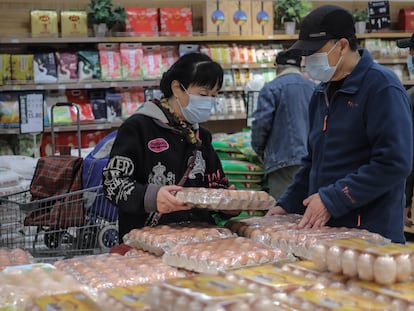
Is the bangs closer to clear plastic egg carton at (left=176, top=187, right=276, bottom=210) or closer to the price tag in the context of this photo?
clear plastic egg carton at (left=176, top=187, right=276, bottom=210)

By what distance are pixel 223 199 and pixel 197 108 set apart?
22.3 inches

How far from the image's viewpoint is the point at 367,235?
2303mm

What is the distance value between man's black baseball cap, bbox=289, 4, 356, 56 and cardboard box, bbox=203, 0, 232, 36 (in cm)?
579

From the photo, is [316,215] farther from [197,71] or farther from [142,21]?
[142,21]

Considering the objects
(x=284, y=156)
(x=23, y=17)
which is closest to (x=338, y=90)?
(x=284, y=156)

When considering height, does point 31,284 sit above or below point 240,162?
above

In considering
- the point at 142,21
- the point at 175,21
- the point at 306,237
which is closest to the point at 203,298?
the point at 306,237

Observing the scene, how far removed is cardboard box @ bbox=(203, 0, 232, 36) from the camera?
8.32 metres

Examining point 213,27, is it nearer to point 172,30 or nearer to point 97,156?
point 172,30

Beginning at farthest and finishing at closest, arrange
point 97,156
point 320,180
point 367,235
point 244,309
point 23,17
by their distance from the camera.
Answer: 1. point 23,17
2. point 97,156
3. point 320,180
4. point 367,235
5. point 244,309

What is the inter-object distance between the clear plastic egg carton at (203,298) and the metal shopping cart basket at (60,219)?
118 inches

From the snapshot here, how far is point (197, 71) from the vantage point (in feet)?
9.47

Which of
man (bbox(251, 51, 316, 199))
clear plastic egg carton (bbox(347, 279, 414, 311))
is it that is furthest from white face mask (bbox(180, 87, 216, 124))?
man (bbox(251, 51, 316, 199))

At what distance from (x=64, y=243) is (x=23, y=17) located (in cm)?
389
